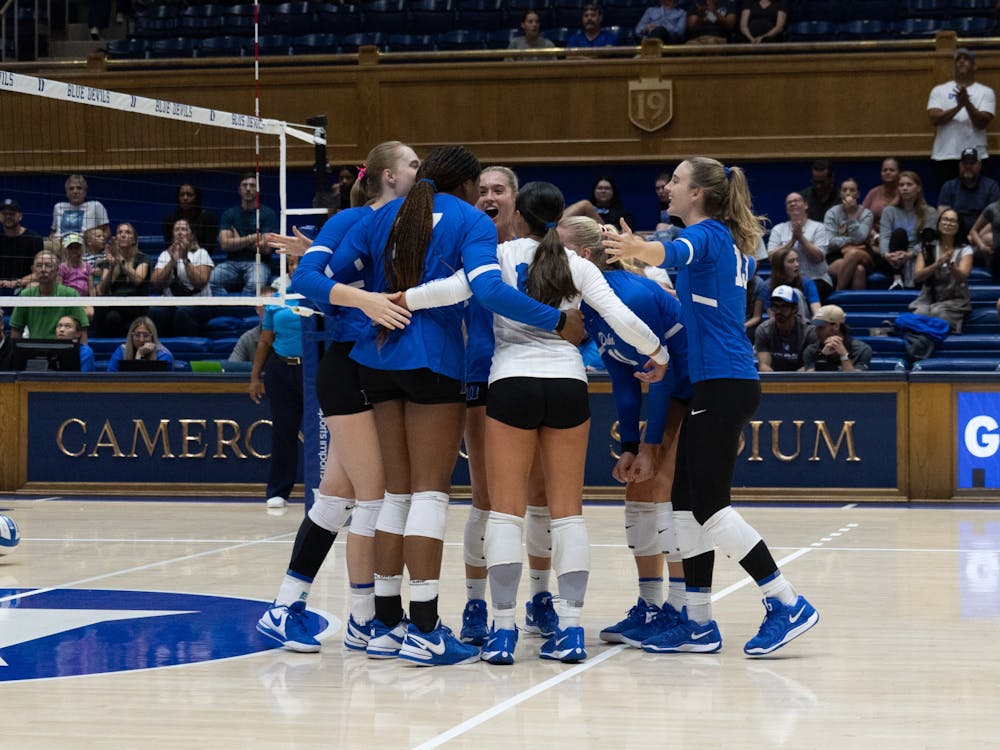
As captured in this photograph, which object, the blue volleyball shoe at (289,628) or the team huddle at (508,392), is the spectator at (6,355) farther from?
the blue volleyball shoe at (289,628)

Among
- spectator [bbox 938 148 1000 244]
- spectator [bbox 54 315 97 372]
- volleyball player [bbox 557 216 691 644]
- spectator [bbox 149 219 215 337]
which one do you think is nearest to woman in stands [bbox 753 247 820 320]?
spectator [bbox 938 148 1000 244]

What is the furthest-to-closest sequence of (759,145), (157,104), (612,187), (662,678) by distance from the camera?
(759,145) → (612,187) → (157,104) → (662,678)

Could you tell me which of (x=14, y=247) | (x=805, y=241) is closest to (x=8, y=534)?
(x=14, y=247)

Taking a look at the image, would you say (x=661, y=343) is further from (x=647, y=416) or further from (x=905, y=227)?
(x=905, y=227)

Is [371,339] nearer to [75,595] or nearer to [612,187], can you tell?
[75,595]

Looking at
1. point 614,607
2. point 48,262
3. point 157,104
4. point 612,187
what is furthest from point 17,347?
point 614,607

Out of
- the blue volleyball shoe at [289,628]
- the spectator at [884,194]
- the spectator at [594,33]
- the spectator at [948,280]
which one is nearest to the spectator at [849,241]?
the spectator at [884,194]

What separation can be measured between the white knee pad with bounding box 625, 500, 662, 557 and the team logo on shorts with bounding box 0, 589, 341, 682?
1.36 metres

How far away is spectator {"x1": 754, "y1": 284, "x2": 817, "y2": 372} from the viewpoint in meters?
12.1

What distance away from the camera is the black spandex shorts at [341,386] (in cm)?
561

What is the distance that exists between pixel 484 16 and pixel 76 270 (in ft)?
19.4

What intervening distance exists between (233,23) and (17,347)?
6.07m

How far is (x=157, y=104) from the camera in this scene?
9.88 metres

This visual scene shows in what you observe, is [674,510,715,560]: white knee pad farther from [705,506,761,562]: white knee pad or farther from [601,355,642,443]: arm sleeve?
[601,355,642,443]: arm sleeve
